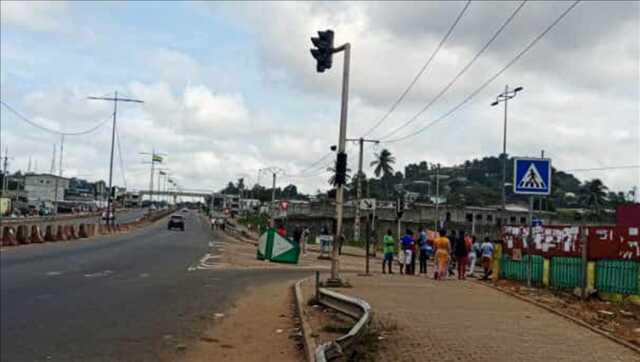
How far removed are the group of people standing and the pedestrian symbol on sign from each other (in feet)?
25.8

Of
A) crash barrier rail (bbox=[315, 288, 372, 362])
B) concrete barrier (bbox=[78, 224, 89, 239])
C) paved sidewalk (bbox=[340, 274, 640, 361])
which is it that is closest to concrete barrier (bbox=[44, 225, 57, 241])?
concrete barrier (bbox=[78, 224, 89, 239])

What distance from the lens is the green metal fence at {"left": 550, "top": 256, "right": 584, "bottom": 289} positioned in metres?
18.9

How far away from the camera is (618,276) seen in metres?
17.7

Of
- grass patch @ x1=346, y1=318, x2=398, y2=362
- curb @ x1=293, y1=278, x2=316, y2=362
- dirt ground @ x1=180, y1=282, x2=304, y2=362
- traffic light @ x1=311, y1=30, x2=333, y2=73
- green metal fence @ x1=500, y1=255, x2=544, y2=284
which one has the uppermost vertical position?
traffic light @ x1=311, y1=30, x2=333, y2=73

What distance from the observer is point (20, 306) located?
593 inches

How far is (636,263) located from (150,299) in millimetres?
10755

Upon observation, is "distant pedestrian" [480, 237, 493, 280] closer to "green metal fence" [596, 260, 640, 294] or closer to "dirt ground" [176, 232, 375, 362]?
"green metal fence" [596, 260, 640, 294]

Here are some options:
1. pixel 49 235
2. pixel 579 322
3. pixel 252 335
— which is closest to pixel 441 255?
pixel 579 322

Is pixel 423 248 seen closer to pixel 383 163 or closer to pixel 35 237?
pixel 35 237

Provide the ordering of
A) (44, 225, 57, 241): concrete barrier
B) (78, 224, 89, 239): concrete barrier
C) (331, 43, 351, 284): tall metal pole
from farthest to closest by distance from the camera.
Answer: (78, 224, 89, 239): concrete barrier → (44, 225, 57, 241): concrete barrier → (331, 43, 351, 284): tall metal pole

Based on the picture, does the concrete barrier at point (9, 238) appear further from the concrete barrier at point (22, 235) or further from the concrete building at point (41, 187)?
the concrete building at point (41, 187)

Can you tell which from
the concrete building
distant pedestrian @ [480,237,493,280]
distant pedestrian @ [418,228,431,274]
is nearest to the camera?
distant pedestrian @ [480,237,493,280]

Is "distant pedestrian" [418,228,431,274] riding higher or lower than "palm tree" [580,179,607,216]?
lower

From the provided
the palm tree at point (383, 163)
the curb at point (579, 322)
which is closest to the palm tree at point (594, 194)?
the palm tree at point (383, 163)
